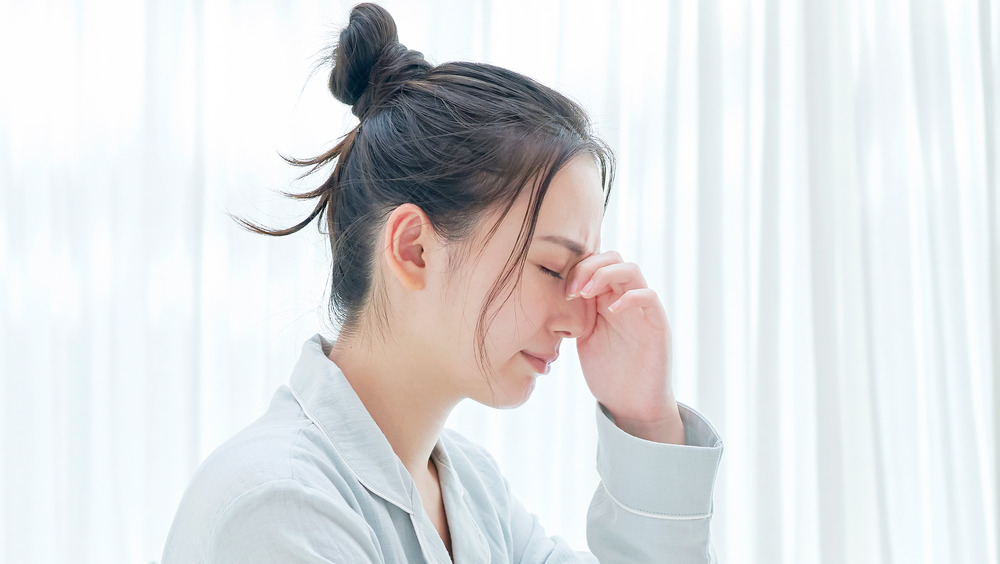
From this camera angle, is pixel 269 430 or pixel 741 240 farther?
pixel 741 240

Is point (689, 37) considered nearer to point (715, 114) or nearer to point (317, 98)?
point (715, 114)

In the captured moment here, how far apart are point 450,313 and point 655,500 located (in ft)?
1.09

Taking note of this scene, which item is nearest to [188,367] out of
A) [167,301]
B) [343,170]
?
[167,301]

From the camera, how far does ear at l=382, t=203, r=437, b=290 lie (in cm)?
84

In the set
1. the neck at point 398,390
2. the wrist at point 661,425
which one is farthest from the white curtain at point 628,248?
the neck at point 398,390

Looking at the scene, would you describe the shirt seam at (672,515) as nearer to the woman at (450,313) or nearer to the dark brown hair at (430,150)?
the woman at (450,313)

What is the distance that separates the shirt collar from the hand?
300mm

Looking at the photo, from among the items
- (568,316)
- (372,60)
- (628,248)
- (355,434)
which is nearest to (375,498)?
(355,434)

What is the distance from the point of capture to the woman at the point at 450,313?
81cm

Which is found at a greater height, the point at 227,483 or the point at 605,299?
the point at 605,299

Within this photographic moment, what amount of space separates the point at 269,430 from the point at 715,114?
1.41 meters

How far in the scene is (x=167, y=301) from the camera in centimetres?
180

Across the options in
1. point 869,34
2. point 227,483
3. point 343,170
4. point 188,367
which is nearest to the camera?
point 227,483

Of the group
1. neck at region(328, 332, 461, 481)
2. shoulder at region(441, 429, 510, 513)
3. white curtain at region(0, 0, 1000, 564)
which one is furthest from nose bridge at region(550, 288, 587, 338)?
white curtain at region(0, 0, 1000, 564)
